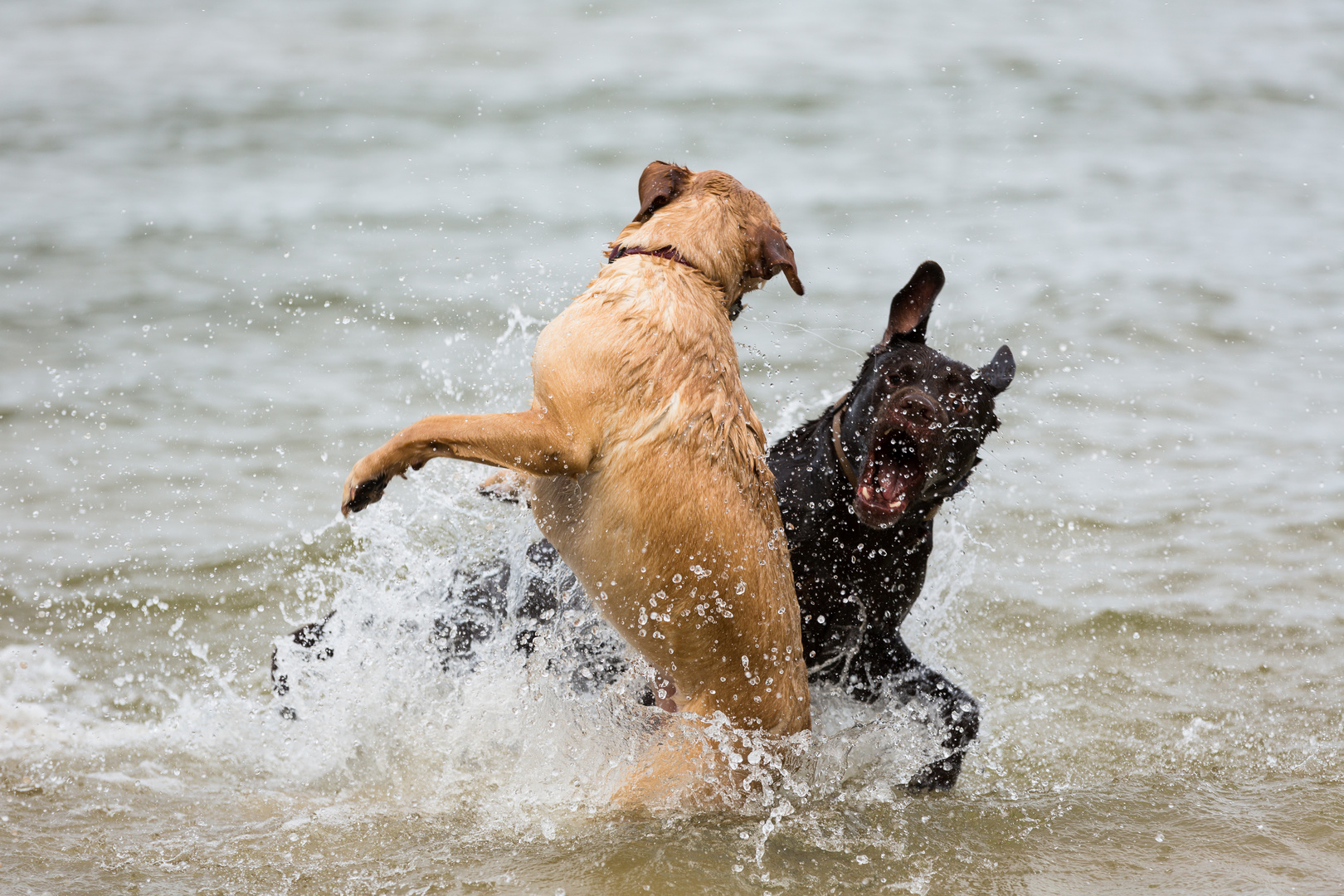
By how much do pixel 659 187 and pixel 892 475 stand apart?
1201mm

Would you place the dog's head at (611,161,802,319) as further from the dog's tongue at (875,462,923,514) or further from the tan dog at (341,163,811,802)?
the dog's tongue at (875,462,923,514)

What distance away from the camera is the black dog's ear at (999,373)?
3.99m

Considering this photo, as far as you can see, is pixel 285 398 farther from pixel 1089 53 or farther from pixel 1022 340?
pixel 1089 53

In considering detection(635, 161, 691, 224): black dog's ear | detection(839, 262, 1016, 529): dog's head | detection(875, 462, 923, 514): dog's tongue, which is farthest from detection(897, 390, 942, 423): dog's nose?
detection(635, 161, 691, 224): black dog's ear

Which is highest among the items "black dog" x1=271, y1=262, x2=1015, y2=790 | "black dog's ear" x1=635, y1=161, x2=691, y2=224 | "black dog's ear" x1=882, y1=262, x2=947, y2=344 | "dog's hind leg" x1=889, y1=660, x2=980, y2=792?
"black dog's ear" x1=635, y1=161, x2=691, y2=224

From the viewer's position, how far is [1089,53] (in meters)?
16.5

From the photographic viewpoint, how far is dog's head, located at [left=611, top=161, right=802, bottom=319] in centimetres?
352

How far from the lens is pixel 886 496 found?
12.0 ft

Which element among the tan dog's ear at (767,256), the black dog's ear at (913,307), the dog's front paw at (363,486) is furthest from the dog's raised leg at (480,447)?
the black dog's ear at (913,307)

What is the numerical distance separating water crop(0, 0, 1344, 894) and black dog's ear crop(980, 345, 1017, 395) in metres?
1.25

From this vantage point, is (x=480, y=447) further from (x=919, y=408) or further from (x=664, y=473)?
(x=919, y=408)

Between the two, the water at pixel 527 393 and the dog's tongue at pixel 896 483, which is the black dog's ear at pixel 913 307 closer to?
the dog's tongue at pixel 896 483

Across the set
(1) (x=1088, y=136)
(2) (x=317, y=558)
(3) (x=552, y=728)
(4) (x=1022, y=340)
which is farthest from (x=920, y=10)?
(3) (x=552, y=728)

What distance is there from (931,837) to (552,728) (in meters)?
1.31
